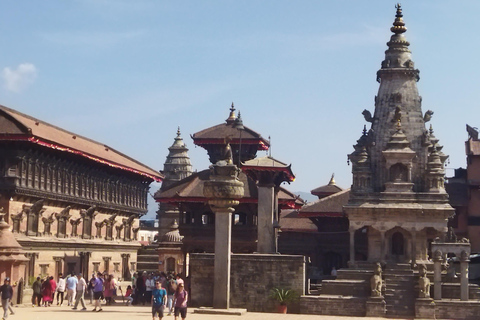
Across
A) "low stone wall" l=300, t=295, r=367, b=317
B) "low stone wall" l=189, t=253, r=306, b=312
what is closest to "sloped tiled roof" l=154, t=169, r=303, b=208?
"low stone wall" l=189, t=253, r=306, b=312

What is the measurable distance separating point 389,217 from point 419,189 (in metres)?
2.51

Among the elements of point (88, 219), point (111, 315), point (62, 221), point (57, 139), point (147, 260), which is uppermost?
point (57, 139)

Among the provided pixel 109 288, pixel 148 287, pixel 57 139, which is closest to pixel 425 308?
pixel 148 287

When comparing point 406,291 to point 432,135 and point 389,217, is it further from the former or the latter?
point 432,135

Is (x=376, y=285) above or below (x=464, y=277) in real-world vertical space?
below

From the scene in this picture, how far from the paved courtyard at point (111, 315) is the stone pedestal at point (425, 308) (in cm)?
307

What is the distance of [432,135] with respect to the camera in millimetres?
50969

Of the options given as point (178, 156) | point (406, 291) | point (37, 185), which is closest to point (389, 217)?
point (406, 291)

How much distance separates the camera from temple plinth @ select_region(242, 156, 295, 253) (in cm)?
4256

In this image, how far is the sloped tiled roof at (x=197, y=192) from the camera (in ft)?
168

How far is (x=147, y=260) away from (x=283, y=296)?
40.3 m

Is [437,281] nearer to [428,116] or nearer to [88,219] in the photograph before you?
[428,116]

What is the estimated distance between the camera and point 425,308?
1507 inches

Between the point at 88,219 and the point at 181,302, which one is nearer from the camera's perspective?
the point at 181,302
